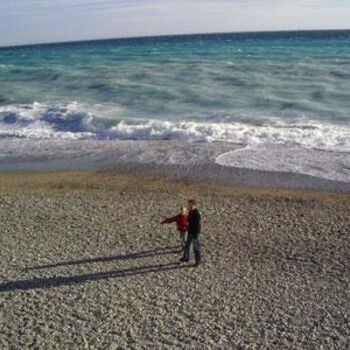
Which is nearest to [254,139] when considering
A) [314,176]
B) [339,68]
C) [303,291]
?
[314,176]

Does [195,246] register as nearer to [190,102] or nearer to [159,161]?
[159,161]

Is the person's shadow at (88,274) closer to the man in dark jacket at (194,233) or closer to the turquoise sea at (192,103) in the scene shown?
the man in dark jacket at (194,233)

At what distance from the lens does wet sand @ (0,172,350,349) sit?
9.34 meters

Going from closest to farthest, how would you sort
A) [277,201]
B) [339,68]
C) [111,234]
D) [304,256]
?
Answer: [304,256] → [111,234] → [277,201] → [339,68]

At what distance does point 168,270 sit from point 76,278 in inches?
68.5

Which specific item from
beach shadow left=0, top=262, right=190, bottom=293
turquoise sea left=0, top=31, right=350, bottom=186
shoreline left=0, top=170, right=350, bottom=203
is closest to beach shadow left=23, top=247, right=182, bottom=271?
beach shadow left=0, top=262, right=190, bottom=293

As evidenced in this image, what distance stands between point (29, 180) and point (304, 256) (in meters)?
9.24

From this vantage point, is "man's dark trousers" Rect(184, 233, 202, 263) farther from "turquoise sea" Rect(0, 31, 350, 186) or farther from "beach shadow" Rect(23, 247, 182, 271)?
"turquoise sea" Rect(0, 31, 350, 186)

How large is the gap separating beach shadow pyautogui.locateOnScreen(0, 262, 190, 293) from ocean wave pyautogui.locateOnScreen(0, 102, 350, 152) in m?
10.8

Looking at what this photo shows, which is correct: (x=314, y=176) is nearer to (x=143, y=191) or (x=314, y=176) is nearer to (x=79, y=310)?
(x=143, y=191)

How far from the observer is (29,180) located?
1812 cm

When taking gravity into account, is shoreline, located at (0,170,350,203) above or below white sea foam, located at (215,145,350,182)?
below

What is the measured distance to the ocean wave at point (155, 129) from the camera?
22062 millimetres

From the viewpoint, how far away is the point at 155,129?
24406 millimetres
